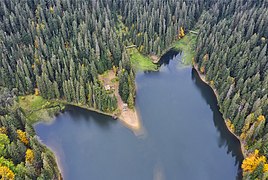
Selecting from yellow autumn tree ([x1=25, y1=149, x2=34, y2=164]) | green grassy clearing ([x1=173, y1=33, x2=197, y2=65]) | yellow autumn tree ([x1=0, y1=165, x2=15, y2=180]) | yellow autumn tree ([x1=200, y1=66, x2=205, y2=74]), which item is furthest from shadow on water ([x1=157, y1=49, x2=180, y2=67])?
yellow autumn tree ([x1=0, y1=165, x2=15, y2=180])

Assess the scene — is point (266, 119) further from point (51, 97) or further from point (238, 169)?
Result: point (51, 97)

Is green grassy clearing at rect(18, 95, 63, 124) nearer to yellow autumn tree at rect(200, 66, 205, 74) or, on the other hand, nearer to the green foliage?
the green foliage

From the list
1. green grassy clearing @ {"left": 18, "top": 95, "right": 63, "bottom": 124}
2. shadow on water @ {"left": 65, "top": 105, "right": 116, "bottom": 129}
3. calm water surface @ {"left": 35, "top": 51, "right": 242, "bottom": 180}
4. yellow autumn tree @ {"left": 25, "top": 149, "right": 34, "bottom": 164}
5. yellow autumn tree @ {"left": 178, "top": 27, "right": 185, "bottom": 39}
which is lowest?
calm water surface @ {"left": 35, "top": 51, "right": 242, "bottom": 180}

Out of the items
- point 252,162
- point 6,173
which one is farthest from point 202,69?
point 6,173

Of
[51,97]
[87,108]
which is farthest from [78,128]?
A: [51,97]

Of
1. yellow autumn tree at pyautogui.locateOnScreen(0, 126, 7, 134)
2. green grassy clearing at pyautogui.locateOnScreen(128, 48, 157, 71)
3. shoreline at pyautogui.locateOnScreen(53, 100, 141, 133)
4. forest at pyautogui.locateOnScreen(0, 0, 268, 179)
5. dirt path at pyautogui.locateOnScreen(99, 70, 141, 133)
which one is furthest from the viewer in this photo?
green grassy clearing at pyautogui.locateOnScreen(128, 48, 157, 71)

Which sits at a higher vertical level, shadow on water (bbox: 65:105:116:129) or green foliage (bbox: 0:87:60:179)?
green foliage (bbox: 0:87:60:179)

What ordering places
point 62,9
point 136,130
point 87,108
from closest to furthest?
point 136,130, point 87,108, point 62,9
